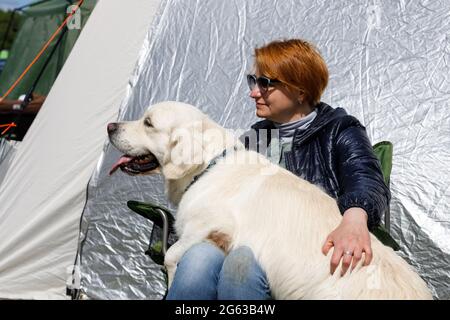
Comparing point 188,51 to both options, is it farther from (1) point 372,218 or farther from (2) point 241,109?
(1) point 372,218

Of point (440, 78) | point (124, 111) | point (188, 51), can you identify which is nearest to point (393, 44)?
point (440, 78)

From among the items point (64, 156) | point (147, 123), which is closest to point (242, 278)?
point (147, 123)

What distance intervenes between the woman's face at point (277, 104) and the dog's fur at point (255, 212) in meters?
0.18

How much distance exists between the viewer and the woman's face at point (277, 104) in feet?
8.18

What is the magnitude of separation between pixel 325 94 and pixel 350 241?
1374 mm

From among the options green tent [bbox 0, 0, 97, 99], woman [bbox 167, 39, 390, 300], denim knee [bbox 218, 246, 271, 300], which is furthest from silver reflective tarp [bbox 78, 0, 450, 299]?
green tent [bbox 0, 0, 97, 99]

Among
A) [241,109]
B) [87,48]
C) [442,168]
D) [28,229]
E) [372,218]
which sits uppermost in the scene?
[87,48]

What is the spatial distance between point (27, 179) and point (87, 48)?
2.26ft

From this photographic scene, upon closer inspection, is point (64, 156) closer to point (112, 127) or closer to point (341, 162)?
point (112, 127)

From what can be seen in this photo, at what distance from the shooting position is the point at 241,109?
3283 millimetres

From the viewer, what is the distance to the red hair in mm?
2467

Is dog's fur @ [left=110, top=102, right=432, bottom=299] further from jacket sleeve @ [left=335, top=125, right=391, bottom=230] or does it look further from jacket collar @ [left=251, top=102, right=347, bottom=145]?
jacket collar @ [left=251, top=102, right=347, bottom=145]

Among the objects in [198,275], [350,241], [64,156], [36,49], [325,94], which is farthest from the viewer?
[36,49]

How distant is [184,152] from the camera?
2416mm
